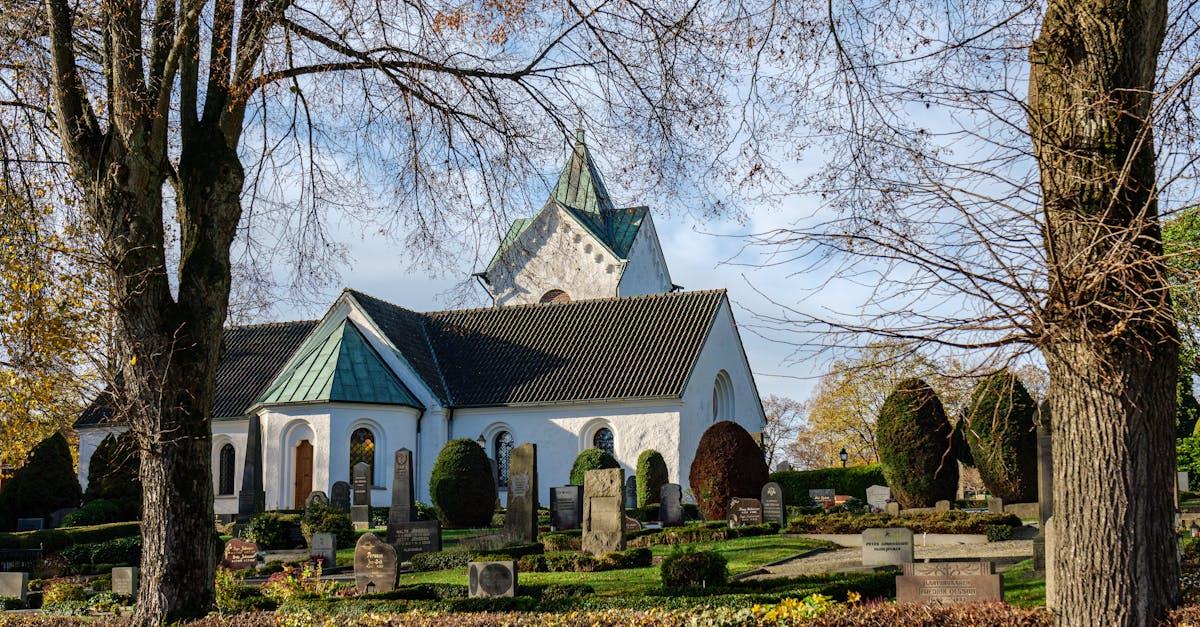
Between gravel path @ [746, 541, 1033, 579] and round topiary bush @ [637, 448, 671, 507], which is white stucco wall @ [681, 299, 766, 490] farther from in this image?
gravel path @ [746, 541, 1033, 579]

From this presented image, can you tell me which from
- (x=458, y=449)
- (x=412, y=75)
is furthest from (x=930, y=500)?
(x=412, y=75)

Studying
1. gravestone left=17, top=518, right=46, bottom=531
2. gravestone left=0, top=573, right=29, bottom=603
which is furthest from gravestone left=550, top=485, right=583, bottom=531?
gravestone left=17, top=518, right=46, bottom=531

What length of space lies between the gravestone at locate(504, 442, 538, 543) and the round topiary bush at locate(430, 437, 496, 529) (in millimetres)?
4777

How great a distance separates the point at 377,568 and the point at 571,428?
16933 millimetres

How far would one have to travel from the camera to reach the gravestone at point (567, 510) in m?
21.2

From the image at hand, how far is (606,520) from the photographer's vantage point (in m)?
16.6

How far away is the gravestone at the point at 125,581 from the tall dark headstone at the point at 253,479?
10167 millimetres

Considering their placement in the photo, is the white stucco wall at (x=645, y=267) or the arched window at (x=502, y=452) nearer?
the arched window at (x=502, y=452)

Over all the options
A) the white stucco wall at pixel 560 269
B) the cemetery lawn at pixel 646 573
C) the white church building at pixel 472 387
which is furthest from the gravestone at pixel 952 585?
the white stucco wall at pixel 560 269

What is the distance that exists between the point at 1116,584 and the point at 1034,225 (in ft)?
6.37

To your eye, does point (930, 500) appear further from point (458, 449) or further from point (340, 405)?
point (340, 405)

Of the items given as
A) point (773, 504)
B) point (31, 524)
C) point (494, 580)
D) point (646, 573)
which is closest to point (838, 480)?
point (773, 504)

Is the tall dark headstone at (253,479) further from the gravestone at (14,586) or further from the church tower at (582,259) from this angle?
the church tower at (582,259)

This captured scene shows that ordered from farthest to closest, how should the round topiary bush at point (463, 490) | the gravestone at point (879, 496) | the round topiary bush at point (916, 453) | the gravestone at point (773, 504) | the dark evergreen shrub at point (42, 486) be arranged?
the dark evergreen shrub at point (42, 486) → the gravestone at point (879, 496) → the round topiary bush at point (463, 490) → the round topiary bush at point (916, 453) → the gravestone at point (773, 504)
